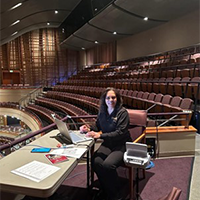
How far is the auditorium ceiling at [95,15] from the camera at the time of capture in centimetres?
566

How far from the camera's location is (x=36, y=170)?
0.96 metres

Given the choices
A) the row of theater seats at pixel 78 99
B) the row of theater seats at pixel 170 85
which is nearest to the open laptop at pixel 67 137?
the row of theater seats at pixel 170 85

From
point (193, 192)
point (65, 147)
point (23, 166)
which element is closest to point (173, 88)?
point (193, 192)

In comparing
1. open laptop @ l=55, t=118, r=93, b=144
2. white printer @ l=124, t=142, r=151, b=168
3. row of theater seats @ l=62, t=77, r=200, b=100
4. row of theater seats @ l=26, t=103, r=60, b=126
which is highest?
row of theater seats @ l=62, t=77, r=200, b=100

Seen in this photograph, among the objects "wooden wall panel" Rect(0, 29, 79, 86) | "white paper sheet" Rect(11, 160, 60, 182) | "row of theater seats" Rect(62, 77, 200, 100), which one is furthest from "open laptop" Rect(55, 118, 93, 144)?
"wooden wall panel" Rect(0, 29, 79, 86)

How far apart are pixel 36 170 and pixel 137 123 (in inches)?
47.9

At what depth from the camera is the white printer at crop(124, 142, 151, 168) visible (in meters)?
1.22

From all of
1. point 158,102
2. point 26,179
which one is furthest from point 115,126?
point 158,102

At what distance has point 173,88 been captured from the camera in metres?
3.93

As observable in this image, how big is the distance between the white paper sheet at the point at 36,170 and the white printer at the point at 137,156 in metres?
0.53

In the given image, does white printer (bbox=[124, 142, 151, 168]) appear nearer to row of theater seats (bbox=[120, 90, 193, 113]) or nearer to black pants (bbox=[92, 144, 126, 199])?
black pants (bbox=[92, 144, 126, 199])

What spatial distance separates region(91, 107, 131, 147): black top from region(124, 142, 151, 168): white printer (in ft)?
0.90

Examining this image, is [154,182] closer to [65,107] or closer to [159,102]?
[159,102]

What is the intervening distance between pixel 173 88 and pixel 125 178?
2.73 m
